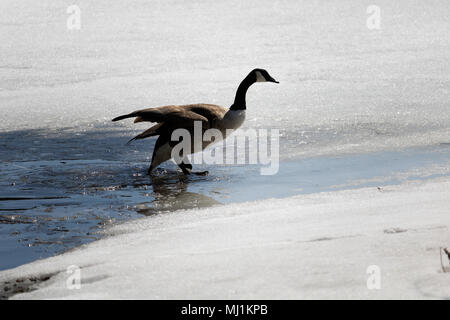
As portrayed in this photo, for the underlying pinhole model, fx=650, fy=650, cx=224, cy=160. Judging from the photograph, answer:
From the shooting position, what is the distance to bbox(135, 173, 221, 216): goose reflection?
16.4ft

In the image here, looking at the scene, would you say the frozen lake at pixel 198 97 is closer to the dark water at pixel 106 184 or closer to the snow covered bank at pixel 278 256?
the dark water at pixel 106 184

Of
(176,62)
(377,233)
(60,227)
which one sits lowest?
(60,227)

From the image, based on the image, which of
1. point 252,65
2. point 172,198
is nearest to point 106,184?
point 172,198

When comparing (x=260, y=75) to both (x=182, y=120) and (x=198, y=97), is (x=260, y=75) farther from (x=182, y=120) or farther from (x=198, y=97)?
(x=198, y=97)

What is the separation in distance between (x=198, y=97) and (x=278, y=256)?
19.8 feet

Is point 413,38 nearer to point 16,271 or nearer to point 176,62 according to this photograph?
point 176,62

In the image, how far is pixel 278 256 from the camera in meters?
2.88

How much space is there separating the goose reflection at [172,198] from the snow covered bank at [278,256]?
2.68ft

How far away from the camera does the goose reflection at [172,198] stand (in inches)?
197

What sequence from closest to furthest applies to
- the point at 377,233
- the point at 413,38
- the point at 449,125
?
the point at 377,233 < the point at 449,125 < the point at 413,38

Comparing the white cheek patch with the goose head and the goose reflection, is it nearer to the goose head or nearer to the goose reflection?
the goose head
